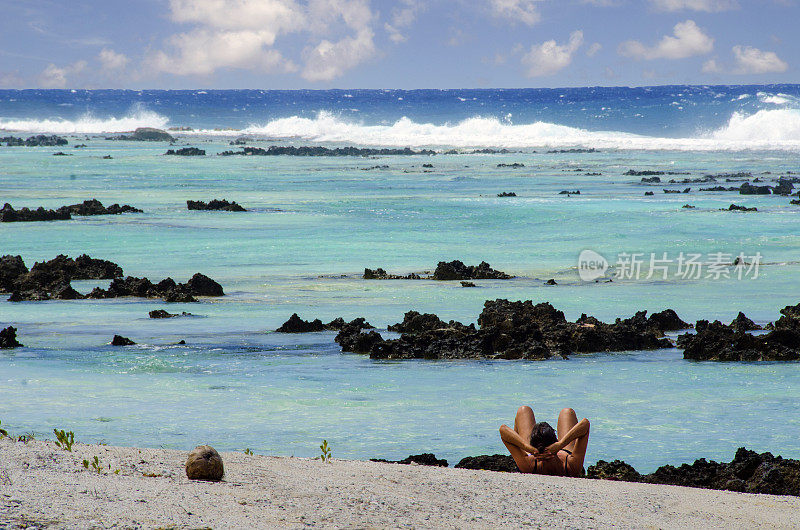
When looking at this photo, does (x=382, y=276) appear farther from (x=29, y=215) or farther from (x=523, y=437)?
(x=29, y=215)

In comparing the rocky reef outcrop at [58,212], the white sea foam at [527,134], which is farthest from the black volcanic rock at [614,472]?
the white sea foam at [527,134]

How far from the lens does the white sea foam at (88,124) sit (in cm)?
12488

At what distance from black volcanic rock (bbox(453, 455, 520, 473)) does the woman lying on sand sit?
0.15 m

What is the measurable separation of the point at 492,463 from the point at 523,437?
278 mm

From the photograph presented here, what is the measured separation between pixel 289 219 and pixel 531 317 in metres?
16.6

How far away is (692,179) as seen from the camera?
44.7 metres

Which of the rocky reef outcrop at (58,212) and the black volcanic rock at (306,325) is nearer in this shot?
the black volcanic rock at (306,325)

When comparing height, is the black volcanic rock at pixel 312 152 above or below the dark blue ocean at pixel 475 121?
below

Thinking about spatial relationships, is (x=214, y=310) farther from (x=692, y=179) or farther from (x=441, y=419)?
(x=692, y=179)

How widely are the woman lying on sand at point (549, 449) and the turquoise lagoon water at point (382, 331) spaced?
1.21 m

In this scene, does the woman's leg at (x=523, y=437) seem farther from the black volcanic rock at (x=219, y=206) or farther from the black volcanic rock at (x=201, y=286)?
the black volcanic rock at (x=219, y=206)

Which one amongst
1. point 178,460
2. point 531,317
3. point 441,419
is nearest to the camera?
point 178,460

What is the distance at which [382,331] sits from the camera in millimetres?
13352

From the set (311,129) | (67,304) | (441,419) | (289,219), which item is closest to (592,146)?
(311,129)
